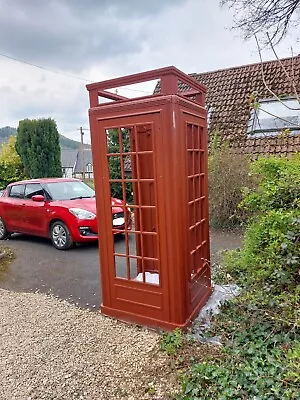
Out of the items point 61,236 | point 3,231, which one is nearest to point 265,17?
point 61,236

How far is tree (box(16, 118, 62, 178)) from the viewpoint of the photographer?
46.6ft

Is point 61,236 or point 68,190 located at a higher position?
point 68,190

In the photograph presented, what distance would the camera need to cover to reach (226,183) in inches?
288

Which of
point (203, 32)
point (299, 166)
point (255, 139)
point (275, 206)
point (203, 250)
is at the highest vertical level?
point (203, 32)

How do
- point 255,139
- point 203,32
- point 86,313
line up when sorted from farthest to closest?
point 255,139, point 203,32, point 86,313

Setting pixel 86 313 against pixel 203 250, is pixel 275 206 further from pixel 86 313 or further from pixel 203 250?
pixel 86 313

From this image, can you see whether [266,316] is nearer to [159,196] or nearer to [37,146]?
[159,196]

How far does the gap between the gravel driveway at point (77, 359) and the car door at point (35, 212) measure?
3.13 metres

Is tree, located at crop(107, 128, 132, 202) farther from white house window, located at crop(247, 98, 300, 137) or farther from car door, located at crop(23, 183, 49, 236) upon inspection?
white house window, located at crop(247, 98, 300, 137)

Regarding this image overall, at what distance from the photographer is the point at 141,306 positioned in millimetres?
3182

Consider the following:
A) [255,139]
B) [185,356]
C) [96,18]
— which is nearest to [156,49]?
[96,18]

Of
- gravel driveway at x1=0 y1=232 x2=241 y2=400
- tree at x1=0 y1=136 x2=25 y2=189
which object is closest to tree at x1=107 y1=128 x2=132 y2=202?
gravel driveway at x1=0 y1=232 x2=241 y2=400

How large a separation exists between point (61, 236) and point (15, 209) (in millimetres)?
1639

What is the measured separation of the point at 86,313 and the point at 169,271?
1.29 m
